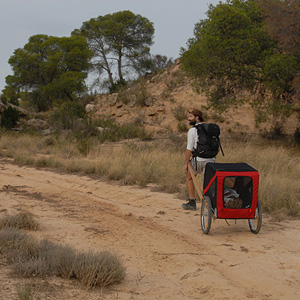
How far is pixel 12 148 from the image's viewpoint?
15.3 metres

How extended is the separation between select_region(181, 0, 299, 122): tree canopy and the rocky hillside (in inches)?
152

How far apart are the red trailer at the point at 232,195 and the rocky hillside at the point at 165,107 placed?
16.0 m

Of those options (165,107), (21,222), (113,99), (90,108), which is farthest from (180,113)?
(21,222)

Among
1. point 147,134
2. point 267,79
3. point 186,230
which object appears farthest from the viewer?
point 147,134

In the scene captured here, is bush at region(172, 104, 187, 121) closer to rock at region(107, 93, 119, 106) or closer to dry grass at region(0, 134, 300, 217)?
rock at region(107, 93, 119, 106)

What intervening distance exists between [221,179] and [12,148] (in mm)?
11485

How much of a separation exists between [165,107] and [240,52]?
9984mm

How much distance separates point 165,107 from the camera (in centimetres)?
2639

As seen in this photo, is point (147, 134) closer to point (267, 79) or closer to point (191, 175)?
point (267, 79)

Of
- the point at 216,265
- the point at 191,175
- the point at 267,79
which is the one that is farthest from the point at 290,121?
the point at 216,265

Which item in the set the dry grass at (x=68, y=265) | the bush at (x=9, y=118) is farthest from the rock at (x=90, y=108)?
the dry grass at (x=68, y=265)

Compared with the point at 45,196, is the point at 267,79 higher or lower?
higher

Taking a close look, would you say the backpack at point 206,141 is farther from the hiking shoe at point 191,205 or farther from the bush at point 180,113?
the bush at point 180,113

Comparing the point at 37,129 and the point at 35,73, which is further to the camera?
the point at 35,73
